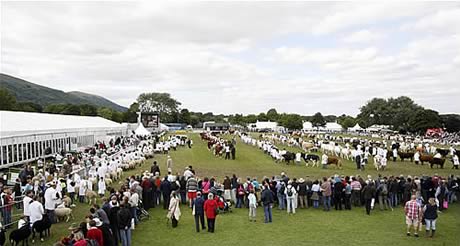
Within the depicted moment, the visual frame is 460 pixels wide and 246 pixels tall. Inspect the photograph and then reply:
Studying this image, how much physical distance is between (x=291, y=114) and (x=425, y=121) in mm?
62818

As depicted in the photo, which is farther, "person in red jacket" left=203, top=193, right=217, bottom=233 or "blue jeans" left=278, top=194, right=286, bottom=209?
"blue jeans" left=278, top=194, right=286, bottom=209

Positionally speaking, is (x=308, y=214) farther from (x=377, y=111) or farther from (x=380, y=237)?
(x=377, y=111)

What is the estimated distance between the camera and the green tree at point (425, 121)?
9019cm

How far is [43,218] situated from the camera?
13.8 meters

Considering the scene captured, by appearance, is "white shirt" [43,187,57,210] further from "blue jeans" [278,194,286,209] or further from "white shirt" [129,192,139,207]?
"blue jeans" [278,194,286,209]

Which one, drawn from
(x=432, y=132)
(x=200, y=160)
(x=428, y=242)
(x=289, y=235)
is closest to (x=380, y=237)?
(x=428, y=242)

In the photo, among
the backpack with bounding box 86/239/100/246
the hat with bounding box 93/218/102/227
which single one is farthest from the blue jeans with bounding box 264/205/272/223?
the backpack with bounding box 86/239/100/246

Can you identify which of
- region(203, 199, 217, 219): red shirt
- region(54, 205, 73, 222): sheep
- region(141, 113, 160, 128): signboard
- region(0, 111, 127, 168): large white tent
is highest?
region(141, 113, 160, 128): signboard

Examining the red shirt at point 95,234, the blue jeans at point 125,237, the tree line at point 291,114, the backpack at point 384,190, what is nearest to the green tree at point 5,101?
the tree line at point 291,114

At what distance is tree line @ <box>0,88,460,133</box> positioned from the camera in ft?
317

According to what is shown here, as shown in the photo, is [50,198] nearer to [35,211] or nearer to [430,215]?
[35,211]

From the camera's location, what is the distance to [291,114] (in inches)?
5915

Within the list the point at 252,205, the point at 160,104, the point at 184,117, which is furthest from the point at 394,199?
the point at 160,104

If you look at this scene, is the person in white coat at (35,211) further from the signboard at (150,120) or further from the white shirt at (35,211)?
the signboard at (150,120)
